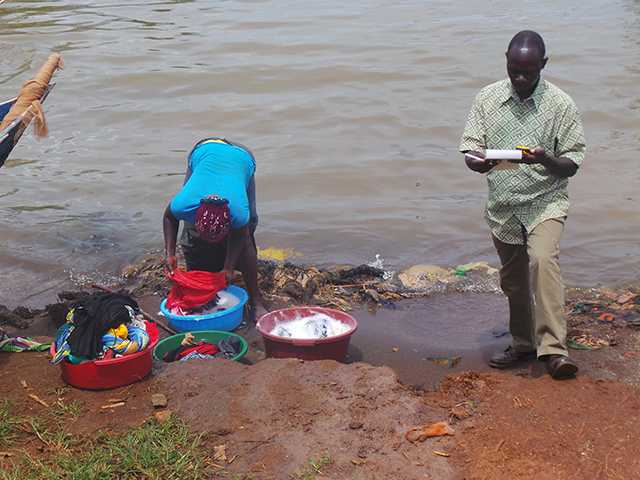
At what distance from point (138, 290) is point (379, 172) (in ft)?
13.4

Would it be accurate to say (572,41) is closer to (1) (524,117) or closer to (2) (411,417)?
(1) (524,117)

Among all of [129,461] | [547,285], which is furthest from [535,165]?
[129,461]

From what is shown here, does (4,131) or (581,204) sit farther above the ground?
(4,131)

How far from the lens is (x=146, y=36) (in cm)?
1761

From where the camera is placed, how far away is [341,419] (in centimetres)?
412

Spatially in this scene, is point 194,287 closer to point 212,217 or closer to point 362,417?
point 212,217

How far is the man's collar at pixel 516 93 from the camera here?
4.48 metres

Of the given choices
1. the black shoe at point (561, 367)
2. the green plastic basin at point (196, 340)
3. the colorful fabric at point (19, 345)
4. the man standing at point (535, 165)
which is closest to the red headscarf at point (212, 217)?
the green plastic basin at point (196, 340)

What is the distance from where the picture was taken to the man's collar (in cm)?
448

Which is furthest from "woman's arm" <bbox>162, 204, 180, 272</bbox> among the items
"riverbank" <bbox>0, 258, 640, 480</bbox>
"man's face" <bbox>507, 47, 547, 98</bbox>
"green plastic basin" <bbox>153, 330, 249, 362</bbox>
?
"man's face" <bbox>507, 47, 547, 98</bbox>

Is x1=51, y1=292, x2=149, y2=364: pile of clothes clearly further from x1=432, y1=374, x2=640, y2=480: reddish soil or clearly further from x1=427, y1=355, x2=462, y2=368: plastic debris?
x1=427, y1=355, x2=462, y2=368: plastic debris

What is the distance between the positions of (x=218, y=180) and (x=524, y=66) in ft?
7.49

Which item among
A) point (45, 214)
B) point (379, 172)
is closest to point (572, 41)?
point (379, 172)

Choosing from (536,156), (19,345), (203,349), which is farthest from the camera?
(203,349)
